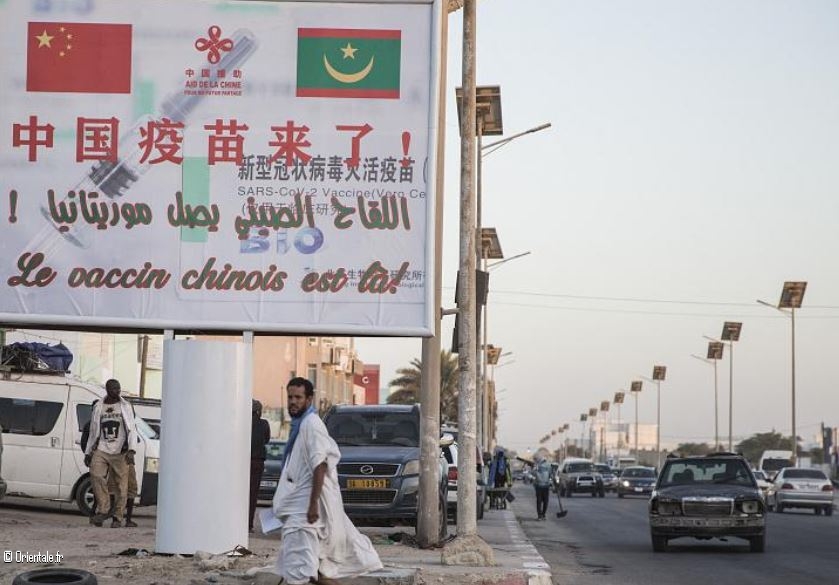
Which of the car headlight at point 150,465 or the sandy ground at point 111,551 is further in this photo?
the car headlight at point 150,465

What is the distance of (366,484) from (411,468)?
2.26 ft

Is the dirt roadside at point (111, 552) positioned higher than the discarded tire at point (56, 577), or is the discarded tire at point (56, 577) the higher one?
the discarded tire at point (56, 577)

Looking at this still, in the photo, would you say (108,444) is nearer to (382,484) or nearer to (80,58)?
(382,484)

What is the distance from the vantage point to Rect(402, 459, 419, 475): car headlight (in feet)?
66.6

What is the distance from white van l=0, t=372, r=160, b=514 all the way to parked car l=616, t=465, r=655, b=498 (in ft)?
152

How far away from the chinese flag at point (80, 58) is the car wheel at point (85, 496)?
902 centimetres

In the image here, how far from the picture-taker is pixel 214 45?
15.0 metres

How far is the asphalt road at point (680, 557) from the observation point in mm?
17073

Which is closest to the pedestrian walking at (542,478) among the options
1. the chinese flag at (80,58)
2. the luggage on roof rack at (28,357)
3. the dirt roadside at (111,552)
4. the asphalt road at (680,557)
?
the asphalt road at (680,557)

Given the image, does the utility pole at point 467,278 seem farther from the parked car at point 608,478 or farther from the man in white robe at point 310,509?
the parked car at point 608,478

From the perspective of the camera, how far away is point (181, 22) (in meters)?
15.0

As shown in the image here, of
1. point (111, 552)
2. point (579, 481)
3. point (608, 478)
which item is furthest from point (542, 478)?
point (608, 478)

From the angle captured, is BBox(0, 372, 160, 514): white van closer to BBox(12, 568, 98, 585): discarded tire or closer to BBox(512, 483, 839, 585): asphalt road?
BBox(512, 483, 839, 585): asphalt road

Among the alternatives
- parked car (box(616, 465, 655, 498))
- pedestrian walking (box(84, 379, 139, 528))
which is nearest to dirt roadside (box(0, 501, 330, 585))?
pedestrian walking (box(84, 379, 139, 528))
